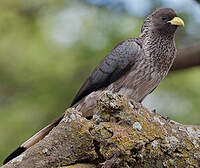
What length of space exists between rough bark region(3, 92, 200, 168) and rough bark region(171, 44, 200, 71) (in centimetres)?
323

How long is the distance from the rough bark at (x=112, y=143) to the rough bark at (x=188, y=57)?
323 cm

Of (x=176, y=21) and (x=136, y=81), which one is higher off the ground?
(x=176, y=21)

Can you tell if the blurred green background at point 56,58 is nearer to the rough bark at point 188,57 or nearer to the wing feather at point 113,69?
the rough bark at point 188,57

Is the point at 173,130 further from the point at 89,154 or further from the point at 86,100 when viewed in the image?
the point at 86,100

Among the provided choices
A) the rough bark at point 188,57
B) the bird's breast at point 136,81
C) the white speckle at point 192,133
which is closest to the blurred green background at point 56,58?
the rough bark at point 188,57

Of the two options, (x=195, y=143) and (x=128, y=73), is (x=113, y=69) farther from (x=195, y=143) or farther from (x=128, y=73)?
(x=195, y=143)

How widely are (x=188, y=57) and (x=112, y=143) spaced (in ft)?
12.2

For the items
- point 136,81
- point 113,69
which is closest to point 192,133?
point 136,81

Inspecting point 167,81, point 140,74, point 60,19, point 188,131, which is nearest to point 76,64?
point 60,19

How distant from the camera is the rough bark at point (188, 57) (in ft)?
21.8

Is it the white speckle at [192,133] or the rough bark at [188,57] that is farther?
the rough bark at [188,57]

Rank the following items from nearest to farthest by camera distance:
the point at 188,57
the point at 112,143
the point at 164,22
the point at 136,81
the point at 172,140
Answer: the point at 112,143
the point at 172,140
the point at 136,81
the point at 164,22
the point at 188,57

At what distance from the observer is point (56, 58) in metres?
7.20

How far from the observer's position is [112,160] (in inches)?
124
